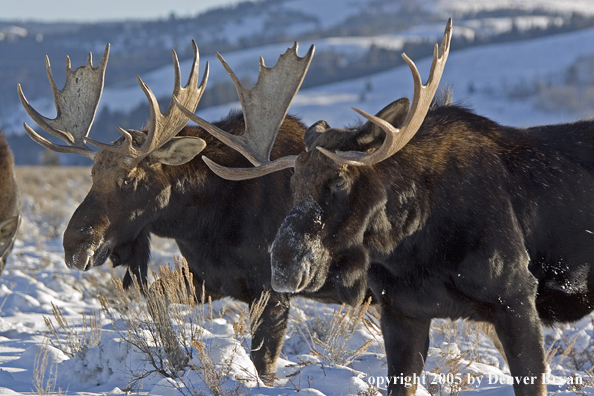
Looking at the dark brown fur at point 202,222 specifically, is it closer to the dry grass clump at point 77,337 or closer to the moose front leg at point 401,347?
the dry grass clump at point 77,337

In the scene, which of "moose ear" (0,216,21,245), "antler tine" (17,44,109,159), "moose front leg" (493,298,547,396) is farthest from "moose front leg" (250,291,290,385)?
"moose ear" (0,216,21,245)

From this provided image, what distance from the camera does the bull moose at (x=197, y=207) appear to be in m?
4.78

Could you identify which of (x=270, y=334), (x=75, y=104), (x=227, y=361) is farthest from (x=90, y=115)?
(x=227, y=361)

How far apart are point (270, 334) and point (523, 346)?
177 centimetres

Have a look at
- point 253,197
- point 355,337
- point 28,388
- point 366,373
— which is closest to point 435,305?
point 366,373

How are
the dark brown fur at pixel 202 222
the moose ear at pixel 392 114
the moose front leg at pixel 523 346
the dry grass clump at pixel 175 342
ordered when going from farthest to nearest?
the dark brown fur at pixel 202 222
the dry grass clump at pixel 175 342
the moose ear at pixel 392 114
the moose front leg at pixel 523 346

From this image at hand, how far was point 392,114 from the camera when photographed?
397cm

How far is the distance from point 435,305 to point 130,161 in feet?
7.54

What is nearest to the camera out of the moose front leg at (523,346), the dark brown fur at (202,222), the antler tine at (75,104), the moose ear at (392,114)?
Answer: the moose front leg at (523,346)

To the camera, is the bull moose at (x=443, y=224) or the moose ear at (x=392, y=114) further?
the moose ear at (x=392, y=114)

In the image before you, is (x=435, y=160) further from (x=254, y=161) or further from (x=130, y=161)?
(x=130, y=161)

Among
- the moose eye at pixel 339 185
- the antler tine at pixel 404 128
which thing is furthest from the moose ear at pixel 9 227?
the antler tine at pixel 404 128

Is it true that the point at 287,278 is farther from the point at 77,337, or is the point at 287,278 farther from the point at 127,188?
the point at 77,337

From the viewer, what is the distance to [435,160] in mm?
4172
